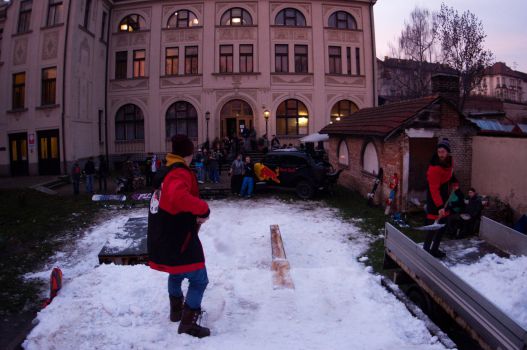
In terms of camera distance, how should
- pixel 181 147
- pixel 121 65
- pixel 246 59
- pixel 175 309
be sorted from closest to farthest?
pixel 181 147, pixel 175 309, pixel 246 59, pixel 121 65

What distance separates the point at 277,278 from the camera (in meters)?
5.27

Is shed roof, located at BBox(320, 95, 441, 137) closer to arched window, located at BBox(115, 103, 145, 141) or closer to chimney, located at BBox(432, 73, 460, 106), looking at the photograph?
chimney, located at BBox(432, 73, 460, 106)

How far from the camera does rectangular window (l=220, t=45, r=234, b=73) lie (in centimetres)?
2784

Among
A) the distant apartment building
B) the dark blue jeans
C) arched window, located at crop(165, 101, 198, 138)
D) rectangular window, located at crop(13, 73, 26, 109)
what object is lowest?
the dark blue jeans

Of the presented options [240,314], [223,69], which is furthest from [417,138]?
[223,69]

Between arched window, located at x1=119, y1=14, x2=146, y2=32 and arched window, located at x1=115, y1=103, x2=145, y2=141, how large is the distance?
5.54 metres

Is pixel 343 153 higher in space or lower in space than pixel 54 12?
lower

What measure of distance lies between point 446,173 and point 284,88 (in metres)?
22.8

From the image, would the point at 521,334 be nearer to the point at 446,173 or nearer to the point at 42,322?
the point at 446,173

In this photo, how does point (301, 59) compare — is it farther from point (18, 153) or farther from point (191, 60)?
point (18, 153)

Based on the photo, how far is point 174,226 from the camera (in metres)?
3.75

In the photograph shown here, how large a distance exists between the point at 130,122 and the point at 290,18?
13.9 meters

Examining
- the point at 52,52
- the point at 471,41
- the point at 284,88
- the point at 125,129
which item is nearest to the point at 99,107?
the point at 125,129

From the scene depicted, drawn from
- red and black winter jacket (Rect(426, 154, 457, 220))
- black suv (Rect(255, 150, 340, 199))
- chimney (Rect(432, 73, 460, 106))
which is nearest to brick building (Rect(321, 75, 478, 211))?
chimney (Rect(432, 73, 460, 106))
